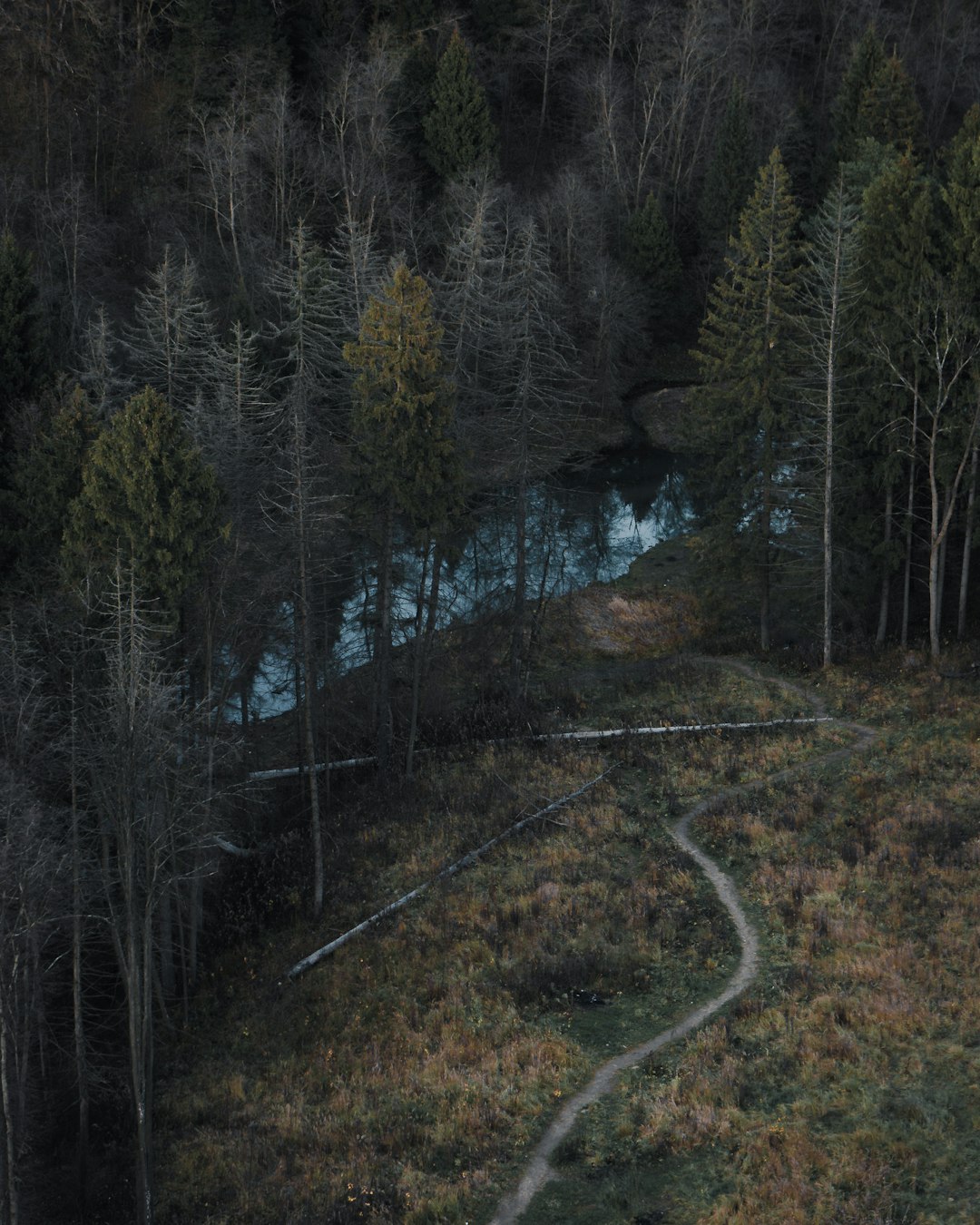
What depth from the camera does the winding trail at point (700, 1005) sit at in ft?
55.1

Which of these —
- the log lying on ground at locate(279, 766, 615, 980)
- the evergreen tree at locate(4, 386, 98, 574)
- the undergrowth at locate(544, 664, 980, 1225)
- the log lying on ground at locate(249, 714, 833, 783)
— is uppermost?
the evergreen tree at locate(4, 386, 98, 574)

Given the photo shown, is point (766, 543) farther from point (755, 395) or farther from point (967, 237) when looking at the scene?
point (967, 237)

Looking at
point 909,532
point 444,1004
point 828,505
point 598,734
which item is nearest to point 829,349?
point 828,505

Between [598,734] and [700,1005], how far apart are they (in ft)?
41.3

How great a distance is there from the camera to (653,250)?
66.6 m

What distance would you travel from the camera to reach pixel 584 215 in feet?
204

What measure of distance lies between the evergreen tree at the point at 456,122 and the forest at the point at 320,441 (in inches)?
8.5

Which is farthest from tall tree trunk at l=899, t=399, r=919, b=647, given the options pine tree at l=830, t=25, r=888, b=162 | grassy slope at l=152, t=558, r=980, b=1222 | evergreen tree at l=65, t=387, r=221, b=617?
pine tree at l=830, t=25, r=888, b=162

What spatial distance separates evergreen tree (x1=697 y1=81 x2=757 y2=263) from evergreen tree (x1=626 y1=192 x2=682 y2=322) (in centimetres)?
281

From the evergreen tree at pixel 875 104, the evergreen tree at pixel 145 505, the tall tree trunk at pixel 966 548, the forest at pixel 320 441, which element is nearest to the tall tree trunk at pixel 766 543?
the forest at pixel 320 441

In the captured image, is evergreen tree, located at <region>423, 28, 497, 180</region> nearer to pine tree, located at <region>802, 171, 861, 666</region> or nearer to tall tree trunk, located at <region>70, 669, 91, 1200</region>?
pine tree, located at <region>802, 171, 861, 666</region>

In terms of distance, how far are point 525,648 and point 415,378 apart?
12.0m

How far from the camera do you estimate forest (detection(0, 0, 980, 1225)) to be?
862 inches

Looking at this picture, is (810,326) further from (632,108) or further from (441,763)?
(632,108)
